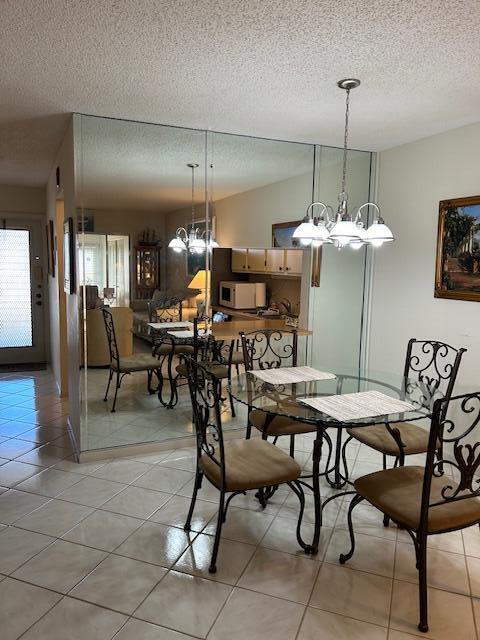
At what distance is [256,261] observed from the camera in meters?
4.86

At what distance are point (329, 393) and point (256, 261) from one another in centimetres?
247

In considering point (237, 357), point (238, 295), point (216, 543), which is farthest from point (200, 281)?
point (216, 543)

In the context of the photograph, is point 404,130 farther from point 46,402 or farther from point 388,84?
point 46,402

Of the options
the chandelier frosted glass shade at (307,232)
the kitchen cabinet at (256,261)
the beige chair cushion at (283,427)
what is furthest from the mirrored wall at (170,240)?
the chandelier frosted glass shade at (307,232)

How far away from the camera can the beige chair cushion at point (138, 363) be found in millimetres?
3541

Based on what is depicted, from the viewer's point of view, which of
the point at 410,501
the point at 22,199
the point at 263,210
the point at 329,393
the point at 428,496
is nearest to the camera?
the point at 428,496

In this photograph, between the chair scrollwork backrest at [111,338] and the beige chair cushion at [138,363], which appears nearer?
the chair scrollwork backrest at [111,338]

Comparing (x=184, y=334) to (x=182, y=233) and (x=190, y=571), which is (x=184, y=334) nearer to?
(x=182, y=233)

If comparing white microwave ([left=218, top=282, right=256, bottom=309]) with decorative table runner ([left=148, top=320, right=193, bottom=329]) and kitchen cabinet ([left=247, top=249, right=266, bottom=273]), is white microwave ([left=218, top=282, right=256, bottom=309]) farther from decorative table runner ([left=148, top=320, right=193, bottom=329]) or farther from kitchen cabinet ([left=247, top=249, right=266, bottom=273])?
decorative table runner ([left=148, top=320, right=193, bottom=329])

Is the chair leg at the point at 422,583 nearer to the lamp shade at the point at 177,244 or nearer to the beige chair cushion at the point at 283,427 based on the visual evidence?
the beige chair cushion at the point at 283,427

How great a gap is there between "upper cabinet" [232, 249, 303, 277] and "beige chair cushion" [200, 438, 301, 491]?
→ 223 centimetres

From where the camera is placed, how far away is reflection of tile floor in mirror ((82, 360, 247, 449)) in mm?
3385

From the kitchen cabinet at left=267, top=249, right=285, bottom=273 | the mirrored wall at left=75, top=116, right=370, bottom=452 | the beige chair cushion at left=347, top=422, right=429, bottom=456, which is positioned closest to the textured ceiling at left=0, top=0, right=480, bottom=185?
the mirrored wall at left=75, top=116, right=370, bottom=452

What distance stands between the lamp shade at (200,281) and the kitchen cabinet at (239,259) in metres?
0.53
